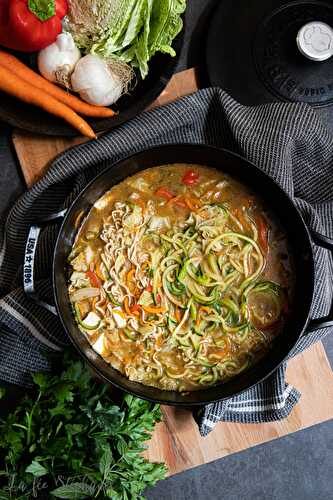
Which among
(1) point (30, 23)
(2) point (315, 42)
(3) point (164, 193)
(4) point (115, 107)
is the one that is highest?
(1) point (30, 23)

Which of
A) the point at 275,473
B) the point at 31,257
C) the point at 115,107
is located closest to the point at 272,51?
the point at 115,107

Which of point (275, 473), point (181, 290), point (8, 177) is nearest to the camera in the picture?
point (181, 290)

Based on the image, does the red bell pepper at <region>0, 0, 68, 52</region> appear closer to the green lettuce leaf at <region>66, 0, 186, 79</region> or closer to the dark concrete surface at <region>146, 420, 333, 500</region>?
the green lettuce leaf at <region>66, 0, 186, 79</region>

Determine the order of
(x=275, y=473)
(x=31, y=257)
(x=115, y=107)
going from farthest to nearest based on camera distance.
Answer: (x=275, y=473) → (x=115, y=107) → (x=31, y=257)

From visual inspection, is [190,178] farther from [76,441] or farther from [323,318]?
[76,441]

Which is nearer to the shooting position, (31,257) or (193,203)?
(31,257)

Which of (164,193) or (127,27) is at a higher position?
(127,27)

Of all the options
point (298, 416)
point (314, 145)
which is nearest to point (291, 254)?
point (314, 145)
